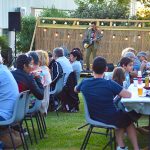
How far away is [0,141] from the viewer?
7.29m

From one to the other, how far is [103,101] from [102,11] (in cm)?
2171

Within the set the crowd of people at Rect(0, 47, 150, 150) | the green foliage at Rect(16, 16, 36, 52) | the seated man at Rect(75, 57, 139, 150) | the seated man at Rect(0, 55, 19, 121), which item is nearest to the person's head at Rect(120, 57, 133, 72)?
the crowd of people at Rect(0, 47, 150, 150)

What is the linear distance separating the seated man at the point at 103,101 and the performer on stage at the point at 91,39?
42.3 feet

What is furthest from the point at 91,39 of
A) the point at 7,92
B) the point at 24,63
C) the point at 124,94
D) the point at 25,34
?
the point at 124,94

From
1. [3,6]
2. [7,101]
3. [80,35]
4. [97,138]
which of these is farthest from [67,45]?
[7,101]

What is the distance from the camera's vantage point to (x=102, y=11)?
27891 mm

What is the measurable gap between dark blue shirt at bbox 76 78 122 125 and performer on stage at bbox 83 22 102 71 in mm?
12959

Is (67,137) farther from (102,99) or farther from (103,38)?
(103,38)

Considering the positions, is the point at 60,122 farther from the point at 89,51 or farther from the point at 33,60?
the point at 89,51

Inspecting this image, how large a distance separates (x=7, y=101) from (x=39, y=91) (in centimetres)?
70

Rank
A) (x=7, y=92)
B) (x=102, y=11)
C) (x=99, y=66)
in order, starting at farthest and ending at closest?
(x=102, y=11) → (x=7, y=92) → (x=99, y=66)

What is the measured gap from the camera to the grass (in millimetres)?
7691

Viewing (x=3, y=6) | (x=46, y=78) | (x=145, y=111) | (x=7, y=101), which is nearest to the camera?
(x=145, y=111)

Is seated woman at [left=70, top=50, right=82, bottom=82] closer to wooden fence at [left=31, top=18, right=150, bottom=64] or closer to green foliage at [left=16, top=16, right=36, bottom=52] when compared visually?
wooden fence at [left=31, top=18, right=150, bottom=64]
